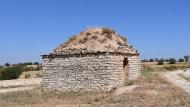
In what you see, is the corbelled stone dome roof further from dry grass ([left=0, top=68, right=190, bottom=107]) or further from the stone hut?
dry grass ([left=0, top=68, right=190, bottom=107])

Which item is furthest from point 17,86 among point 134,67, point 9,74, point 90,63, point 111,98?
point 9,74

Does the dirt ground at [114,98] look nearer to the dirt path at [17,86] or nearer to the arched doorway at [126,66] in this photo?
the arched doorway at [126,66]

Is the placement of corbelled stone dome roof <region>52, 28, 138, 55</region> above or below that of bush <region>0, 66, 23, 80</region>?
above

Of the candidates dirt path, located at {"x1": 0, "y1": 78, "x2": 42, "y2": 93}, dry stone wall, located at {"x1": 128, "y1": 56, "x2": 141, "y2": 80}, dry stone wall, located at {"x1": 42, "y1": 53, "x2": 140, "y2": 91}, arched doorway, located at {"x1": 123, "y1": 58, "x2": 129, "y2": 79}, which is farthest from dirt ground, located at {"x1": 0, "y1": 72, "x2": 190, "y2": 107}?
dirt path, located at {"x1": 0, "y1": 78, "x2": 42, "y2": 93}

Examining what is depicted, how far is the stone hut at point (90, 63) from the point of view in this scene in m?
20.9

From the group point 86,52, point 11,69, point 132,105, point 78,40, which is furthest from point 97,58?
point 11,69

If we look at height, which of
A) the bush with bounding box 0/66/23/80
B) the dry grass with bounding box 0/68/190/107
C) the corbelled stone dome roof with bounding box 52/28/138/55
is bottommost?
the dry grass with bounding box 0/68/190/107

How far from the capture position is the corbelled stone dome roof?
21.9 metres

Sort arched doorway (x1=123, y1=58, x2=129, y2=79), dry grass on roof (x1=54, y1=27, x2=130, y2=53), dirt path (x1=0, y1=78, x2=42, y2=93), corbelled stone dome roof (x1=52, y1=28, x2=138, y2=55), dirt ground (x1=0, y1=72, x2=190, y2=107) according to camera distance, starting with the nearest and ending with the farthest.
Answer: dirt ground (x1=0, y1=72, x2=190, y2=107) < corbelled stone dome roof (x1=52, y1=28, x2=138, y2=55) < dry grass on roof (x1=54, y1=27, x2=130, y2=53) < arched doorway (x1=123, y1=58, x2=129, y2=79) < dirt path (x1=0, y1=78, x2=42, y2=93)

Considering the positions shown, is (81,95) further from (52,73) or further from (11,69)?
(11,69)

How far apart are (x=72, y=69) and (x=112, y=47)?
2.40m

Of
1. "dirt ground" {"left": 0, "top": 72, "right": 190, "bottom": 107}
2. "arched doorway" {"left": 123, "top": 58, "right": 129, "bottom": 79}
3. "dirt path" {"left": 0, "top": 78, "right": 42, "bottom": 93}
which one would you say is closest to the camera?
A: "dirt ground" {"left": 0, "top": 72, "right": 190, "bottom": 107}

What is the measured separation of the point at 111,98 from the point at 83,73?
10.7 ft

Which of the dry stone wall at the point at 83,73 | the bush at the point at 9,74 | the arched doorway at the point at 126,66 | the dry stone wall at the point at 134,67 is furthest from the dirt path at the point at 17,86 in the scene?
the bush at the point at 9,74
